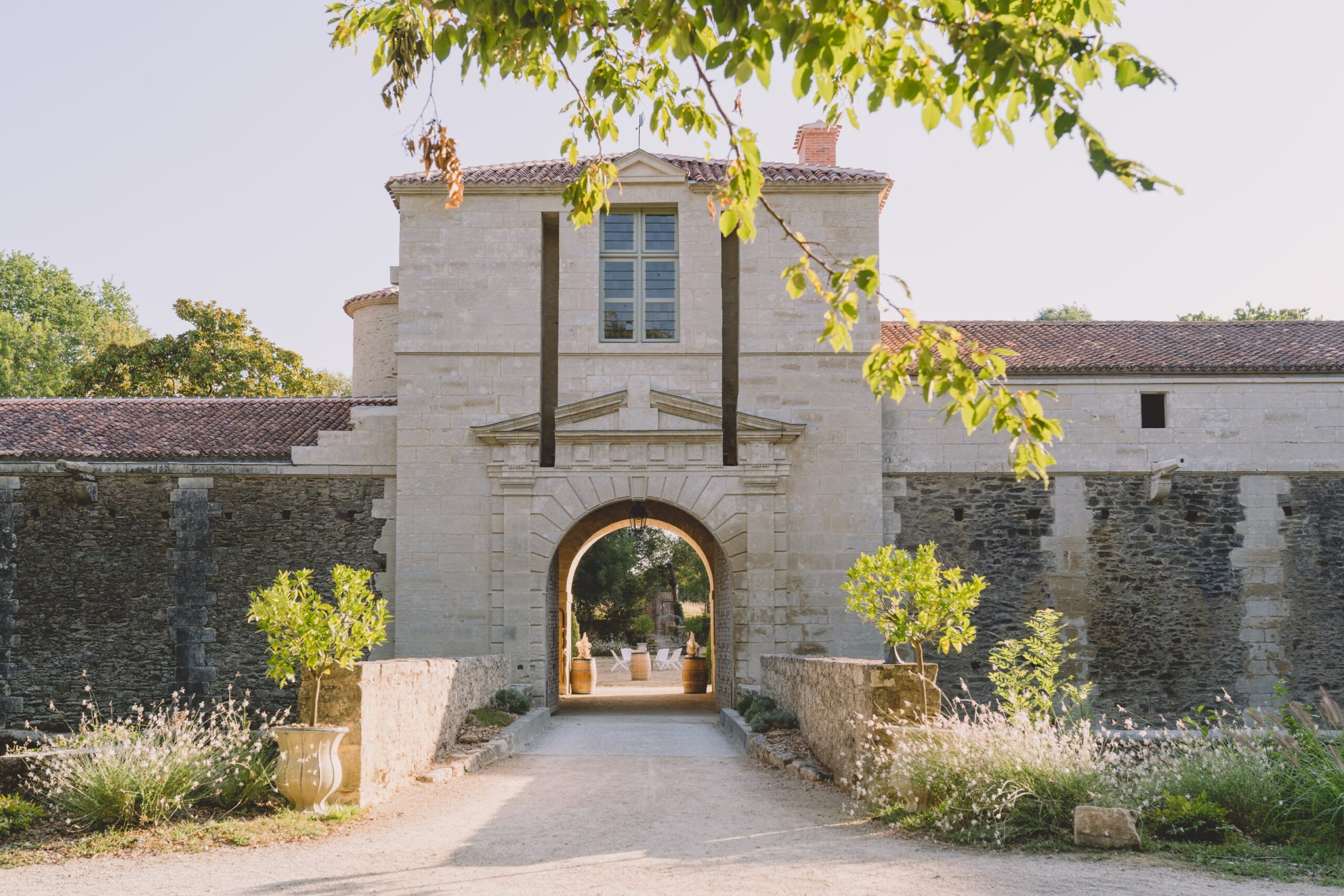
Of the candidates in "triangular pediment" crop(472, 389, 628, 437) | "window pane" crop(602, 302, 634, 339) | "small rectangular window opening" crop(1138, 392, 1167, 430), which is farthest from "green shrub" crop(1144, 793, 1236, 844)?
"window pane" crop(602, 302, 634, 339)

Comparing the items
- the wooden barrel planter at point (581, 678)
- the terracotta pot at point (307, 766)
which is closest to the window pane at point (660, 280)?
the wooden barrel planter at point (581, 678)

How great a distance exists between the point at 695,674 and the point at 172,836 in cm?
1564

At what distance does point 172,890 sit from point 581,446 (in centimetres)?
1002

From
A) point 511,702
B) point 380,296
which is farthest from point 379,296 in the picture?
point 511,702

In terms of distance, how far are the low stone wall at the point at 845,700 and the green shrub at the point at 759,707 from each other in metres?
0.58

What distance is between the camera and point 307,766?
713cm

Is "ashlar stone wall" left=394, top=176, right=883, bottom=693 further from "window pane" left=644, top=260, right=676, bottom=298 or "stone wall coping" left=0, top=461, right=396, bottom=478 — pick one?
"stone wall coping" left=0, top=461, right=396, bottom=478

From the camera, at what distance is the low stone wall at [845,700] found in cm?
755

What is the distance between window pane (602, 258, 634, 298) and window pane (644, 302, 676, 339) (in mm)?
315

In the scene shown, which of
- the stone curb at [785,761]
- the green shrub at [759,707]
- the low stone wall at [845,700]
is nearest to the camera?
the low stone wall at [845,700]

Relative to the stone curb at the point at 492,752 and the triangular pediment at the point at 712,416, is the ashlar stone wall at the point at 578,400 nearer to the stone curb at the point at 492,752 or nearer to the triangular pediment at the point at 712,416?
the triangular pediment at the point at 712,416

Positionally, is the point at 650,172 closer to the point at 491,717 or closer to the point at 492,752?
the point at 491,717

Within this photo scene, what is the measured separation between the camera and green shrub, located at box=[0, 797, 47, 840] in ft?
21.9

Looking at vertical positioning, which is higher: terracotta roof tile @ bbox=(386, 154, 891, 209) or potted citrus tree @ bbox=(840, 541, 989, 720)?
terracotta roof tile @ bbox=(386, 154, 891, 209)
